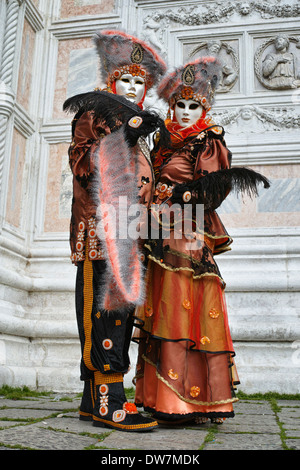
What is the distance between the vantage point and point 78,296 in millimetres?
2439

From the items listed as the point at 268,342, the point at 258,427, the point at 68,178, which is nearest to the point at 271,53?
the point at 68,178

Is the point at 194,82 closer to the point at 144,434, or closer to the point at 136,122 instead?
the point at 136,122

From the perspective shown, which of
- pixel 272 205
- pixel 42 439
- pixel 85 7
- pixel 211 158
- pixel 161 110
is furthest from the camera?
pixel 85 7

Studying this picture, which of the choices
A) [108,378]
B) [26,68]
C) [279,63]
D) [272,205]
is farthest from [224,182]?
[26,68]

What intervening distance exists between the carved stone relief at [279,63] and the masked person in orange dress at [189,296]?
2.81 metres

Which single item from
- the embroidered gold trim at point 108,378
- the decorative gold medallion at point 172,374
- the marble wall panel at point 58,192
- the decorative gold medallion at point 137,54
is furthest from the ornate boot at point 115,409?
the marble wall panel at point 58,192

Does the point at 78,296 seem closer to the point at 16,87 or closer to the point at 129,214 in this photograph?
the point at 129,214

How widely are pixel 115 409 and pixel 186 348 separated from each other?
47 centimetres

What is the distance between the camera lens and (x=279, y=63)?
523 cm

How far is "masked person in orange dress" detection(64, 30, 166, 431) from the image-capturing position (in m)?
2.20

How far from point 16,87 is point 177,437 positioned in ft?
13.4

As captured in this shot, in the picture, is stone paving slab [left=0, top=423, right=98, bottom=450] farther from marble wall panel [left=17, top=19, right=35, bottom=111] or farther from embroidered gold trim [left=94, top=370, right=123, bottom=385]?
marble wall panel [left=17, top=19, right=35, bottom=111]

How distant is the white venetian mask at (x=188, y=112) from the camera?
283cm

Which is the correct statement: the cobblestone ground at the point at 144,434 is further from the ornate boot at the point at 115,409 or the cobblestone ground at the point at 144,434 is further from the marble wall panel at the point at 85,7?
the marble wall panel at the point at 85,7
